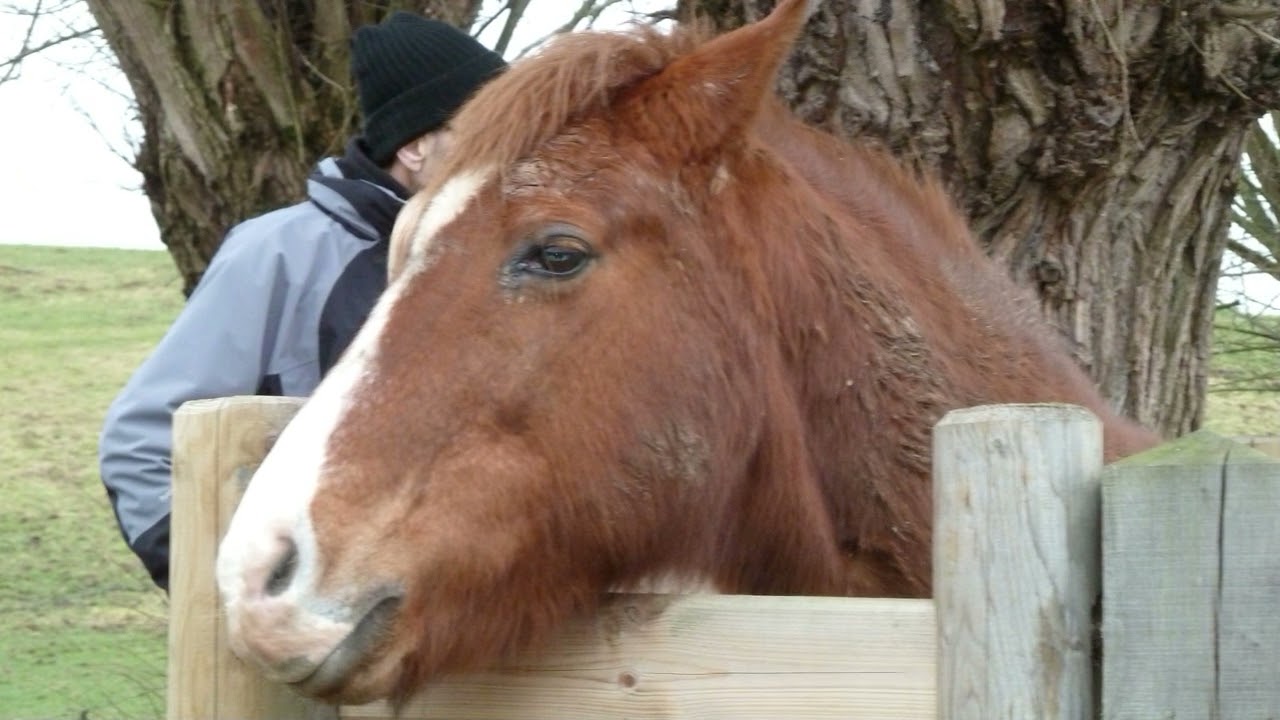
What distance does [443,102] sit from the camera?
11.1 ft

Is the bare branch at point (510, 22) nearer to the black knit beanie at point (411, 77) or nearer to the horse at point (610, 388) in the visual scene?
the black knit beanie at point (411, 77)

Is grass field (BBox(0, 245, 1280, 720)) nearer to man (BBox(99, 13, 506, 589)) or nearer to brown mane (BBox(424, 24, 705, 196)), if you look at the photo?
man (BBox(99, 13, 506, 589))

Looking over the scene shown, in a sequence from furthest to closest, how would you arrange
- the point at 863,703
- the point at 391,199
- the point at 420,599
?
the point at 391,199, the point at 420,599, the point at 863,703

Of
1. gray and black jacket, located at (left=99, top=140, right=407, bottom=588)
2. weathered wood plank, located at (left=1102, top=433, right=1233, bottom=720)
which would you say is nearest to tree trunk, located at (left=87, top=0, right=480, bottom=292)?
gray and black jacket, located at (left=99, top=140, right=407, bottom=588)

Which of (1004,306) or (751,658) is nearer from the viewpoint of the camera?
(751,658)

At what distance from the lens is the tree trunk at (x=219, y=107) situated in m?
5.55

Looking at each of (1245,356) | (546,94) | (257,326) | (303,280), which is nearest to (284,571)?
(546,94)

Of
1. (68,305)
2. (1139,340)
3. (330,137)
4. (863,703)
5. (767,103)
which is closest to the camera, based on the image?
(863,703)

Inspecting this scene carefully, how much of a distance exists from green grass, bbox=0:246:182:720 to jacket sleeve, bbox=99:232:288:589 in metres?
2.79

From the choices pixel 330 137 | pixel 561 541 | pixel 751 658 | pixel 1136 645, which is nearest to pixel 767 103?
pixel 561 541

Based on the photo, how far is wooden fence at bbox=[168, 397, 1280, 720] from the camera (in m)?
1.71

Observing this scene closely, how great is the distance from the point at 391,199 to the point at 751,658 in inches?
66.9

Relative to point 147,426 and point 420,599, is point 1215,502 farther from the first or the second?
point 147,426

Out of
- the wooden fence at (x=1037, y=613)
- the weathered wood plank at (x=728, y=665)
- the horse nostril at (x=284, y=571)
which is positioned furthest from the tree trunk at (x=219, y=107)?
the wooden fence at (x=1037, y=613)
